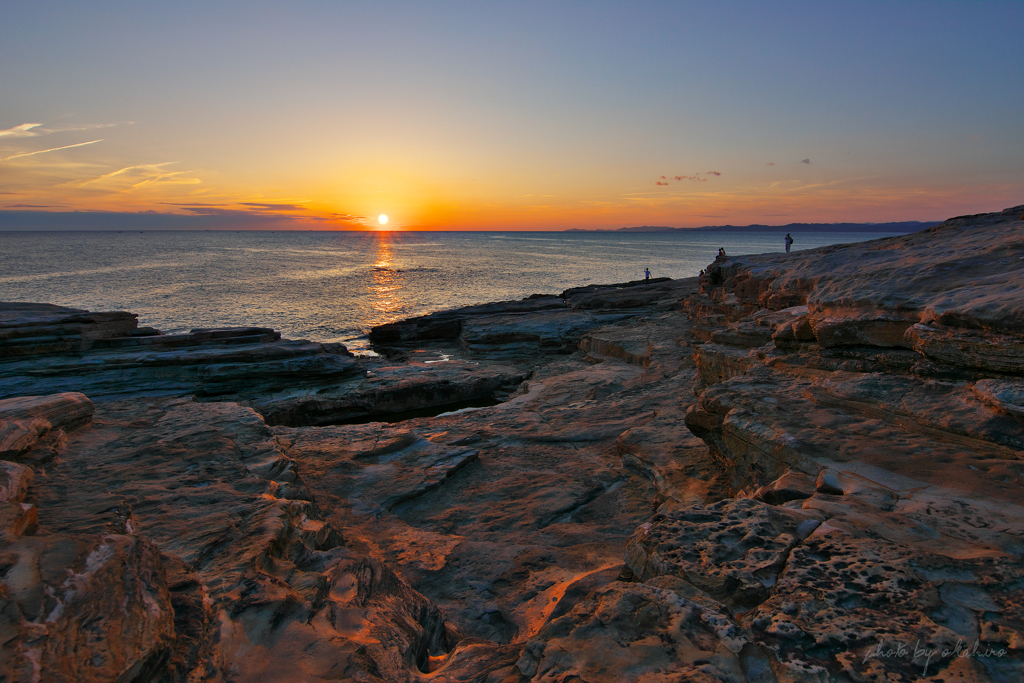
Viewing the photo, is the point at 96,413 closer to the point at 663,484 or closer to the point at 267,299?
the point at 663,484

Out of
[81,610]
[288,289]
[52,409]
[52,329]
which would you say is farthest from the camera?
[288,289]

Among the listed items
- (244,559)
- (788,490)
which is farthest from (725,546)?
(244,559)

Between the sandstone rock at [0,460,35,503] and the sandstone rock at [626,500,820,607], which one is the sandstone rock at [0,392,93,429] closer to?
the sandstone rock at [0,460,35,503]

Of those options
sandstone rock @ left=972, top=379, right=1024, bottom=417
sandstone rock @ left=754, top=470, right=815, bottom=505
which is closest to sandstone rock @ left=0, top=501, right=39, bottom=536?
sandstone rock @ left=754, top=470, right=815, bottom=505

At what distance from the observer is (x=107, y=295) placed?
135ft

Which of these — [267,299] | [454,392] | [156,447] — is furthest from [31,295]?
[156,447]

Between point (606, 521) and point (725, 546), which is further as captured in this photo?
point (606, 521)

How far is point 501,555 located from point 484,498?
163 centimetres

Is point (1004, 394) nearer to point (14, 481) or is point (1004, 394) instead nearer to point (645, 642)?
point (645, 642)

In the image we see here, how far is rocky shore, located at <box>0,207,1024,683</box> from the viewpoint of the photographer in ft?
9.68

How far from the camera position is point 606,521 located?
21.1 ft

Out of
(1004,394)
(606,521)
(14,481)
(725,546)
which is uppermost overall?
(1004,394)

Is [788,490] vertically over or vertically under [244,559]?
→ over

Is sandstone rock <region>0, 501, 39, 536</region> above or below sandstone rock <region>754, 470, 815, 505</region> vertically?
above
